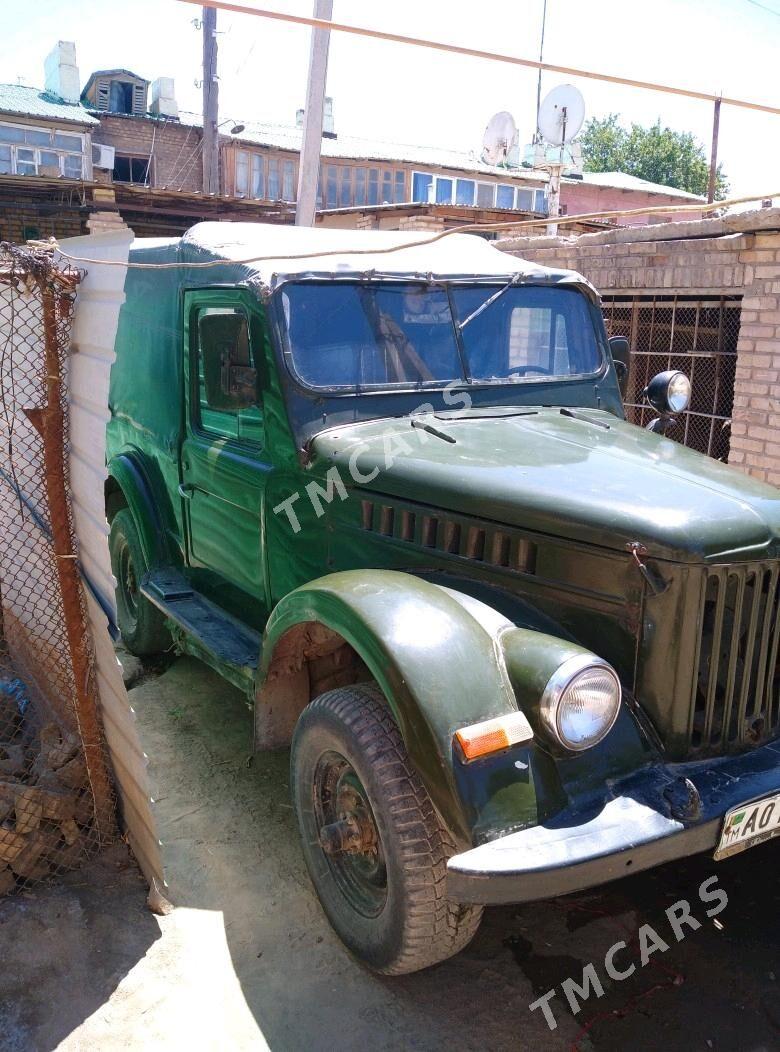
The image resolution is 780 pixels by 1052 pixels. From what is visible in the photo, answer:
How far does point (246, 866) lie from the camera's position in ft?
10.3

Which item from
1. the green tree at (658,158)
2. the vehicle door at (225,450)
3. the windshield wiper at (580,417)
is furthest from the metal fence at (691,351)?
the green tree at (658,158)

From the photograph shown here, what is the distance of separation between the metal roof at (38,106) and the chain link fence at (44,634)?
A: 1804cm

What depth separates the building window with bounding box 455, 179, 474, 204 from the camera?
2269cm

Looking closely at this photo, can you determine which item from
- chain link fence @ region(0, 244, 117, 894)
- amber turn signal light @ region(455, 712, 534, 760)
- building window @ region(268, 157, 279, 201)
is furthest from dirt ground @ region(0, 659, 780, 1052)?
building window @ region(268, 157, 279, 201)

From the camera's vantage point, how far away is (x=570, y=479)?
2.67 metres

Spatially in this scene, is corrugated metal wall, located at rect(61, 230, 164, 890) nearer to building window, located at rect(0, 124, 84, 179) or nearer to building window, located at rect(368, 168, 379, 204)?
building window, located at rect(0, 124, 84, 179)

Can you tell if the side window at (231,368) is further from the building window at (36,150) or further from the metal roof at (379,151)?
the metal roof at (379,151)

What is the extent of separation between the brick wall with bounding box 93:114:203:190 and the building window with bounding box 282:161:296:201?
6.66 ft

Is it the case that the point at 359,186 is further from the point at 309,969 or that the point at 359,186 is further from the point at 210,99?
the point at 309,969

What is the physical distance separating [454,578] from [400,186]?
72.6 feet

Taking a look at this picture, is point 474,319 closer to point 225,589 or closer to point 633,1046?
point 225,589

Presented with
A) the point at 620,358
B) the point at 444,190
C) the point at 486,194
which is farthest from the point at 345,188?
the point at 620,358

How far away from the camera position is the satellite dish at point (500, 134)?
35.3 ft

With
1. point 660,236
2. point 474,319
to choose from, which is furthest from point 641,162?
point 474,319
